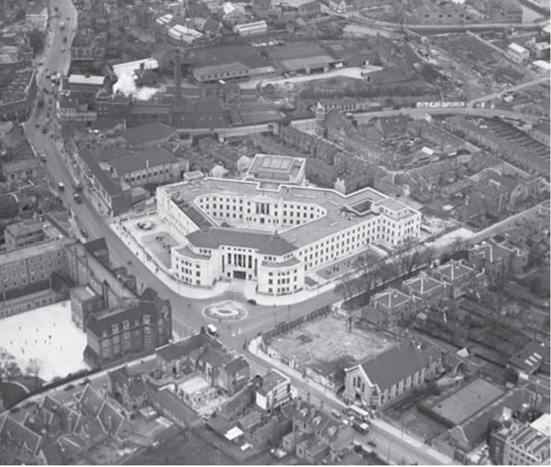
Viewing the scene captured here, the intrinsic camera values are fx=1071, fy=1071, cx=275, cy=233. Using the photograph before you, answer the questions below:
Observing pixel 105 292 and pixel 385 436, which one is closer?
pixel 385 436

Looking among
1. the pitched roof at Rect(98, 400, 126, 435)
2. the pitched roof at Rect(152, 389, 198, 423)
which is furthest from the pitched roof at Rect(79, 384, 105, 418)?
the pitched roof at Rect(152, 389, 198, 423)

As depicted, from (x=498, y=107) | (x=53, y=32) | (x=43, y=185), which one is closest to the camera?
(x=43, y=185)

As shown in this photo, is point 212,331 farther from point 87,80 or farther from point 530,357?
point 87,80

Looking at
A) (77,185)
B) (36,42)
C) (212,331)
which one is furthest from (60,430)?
(36,42)

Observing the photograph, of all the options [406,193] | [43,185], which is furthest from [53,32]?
[406,193]

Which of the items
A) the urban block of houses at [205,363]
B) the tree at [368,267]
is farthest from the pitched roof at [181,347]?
the tree at [368,267]

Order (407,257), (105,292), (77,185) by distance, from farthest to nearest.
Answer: (77,185), (407,257), (105,292)

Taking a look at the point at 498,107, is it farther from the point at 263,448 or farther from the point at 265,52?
the point at 263,448
